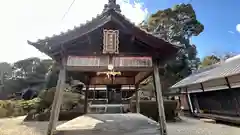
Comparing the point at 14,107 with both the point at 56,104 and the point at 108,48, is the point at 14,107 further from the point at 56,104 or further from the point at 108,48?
the point at 108,48

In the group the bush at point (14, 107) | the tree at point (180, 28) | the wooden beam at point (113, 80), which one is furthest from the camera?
the tree at point (180, 28)

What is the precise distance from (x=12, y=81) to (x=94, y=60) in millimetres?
33259

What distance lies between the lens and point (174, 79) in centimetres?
2572

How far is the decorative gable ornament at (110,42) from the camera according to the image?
5090 millimetres

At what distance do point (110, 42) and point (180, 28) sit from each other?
26.0 m

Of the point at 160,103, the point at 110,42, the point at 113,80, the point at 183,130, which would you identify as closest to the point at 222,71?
the point at 183,130

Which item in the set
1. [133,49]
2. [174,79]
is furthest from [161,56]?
[174,79]

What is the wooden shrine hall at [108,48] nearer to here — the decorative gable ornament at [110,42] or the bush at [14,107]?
the decorative gable ornament at [110,42]

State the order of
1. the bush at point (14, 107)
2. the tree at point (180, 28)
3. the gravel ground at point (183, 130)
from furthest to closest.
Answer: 1. the tree at point (180, 28)
2. the bush at point (14, 107)
3. the gravel ground at point (183, 130)

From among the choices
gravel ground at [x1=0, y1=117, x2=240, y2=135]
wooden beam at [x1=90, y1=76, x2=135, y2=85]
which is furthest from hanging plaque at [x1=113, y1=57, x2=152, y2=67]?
wooden beam at [x1=90, y1=76, x2=135, y2=85]

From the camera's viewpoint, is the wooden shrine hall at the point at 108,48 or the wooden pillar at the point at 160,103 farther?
the wooden shrine hall at the point at 108,48

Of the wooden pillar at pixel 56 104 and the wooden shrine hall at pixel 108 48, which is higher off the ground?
the wooden shrine hall at pixel 108 48

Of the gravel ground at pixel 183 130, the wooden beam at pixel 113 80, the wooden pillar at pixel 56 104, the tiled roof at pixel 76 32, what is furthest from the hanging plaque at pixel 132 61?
the wooden beam at pixel 113 80

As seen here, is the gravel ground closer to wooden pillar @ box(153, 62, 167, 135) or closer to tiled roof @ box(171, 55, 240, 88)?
tiled roof @ box(171, 55, 240, 88)
